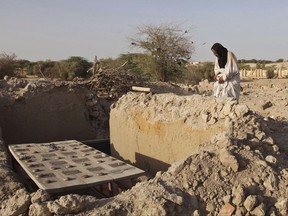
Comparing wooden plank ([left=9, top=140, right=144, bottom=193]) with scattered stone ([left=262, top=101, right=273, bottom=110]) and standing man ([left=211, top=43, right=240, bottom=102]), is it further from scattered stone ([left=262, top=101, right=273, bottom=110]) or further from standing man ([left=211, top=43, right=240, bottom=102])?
scattered stone ([left=262, top=101, right=273, bottom=110])

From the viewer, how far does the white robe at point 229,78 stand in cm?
579

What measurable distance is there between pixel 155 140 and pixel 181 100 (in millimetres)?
706

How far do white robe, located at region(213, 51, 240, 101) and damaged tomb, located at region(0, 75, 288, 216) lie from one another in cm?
90

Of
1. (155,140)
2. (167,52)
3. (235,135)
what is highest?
(167,52)

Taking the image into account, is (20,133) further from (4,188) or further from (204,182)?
(204,182)

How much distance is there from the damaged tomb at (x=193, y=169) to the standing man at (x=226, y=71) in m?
0.90

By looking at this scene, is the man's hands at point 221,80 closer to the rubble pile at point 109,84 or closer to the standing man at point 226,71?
the standing man at point 226,71

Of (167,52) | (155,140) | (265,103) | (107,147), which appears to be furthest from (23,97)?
(167,52)

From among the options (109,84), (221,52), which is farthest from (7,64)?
(221,52)

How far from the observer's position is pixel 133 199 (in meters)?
2.98

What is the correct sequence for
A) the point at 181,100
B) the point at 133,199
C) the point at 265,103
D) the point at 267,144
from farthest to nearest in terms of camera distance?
1. the point at 265,103
2. the point at 181,100
3. the point at 267,144
4. the point at 133,199

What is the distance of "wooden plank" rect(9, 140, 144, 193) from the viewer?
375 cm

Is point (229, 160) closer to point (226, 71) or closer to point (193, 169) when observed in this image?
point (193, 169)

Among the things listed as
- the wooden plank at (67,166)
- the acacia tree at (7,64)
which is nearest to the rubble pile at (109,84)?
the wooden plank at (67,166)
